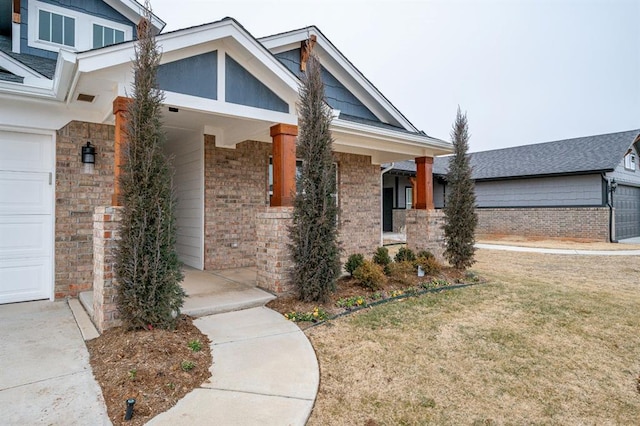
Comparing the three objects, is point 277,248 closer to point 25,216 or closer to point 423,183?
point 25,216

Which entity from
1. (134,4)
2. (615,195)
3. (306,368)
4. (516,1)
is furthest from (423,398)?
(615,195)

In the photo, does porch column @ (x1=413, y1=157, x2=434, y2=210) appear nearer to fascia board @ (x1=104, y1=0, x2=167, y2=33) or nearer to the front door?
fascia board @ (x1=104, y1=0, x2=167, y2=33)

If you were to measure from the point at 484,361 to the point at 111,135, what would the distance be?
20.4 feet

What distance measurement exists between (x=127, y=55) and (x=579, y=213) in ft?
61.7

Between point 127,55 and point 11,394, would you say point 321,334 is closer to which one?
point 11,394

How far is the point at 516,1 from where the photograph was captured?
1340 cm

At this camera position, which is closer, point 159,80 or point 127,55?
point 127,55

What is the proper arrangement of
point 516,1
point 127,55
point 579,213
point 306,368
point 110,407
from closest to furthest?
point 110,407 → point 306,368 → point 127,55 → point 516,1 → point 579,213


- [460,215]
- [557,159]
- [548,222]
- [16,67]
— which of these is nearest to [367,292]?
[460,215]

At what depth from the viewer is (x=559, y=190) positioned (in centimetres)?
1697

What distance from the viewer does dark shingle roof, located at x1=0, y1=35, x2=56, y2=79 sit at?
554cm

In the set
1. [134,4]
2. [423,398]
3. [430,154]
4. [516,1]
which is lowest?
[423,398]

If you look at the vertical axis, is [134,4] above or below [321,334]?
above

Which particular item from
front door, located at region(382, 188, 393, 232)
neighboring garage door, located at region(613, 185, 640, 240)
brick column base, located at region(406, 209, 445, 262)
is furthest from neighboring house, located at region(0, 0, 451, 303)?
neighboring garage door, located at region(613, 185, 640, 240)
